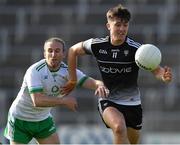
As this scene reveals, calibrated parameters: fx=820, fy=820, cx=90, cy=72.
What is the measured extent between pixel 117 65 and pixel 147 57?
18.9 inches

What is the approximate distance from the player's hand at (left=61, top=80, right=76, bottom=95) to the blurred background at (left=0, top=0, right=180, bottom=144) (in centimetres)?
801

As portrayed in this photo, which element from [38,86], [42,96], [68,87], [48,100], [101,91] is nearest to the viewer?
[101,91]

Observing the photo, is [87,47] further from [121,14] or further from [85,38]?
[85,38]

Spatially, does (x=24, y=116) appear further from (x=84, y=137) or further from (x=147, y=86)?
(x=147, y=86)

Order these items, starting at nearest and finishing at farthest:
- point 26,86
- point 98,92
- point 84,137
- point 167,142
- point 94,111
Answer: point 98,92 < point 26,86 < point 84,137 < point 167,142 < point 94,111

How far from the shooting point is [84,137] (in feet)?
48.6

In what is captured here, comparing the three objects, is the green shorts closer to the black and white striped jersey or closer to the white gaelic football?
the black and white striped jersey

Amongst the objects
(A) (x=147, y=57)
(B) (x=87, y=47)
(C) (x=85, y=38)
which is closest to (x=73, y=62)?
(B) (x=87, y=47)

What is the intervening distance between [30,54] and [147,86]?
296 centimetres

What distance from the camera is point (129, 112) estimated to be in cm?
945

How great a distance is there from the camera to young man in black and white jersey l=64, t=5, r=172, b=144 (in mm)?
9086

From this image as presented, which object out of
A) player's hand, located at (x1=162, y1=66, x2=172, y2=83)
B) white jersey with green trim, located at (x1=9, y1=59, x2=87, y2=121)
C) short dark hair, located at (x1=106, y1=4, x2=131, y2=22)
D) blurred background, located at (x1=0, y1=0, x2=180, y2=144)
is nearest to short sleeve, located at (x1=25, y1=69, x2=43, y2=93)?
white jersey with green trim, located at (x1=9, y1=59, x2=87, y2=121)

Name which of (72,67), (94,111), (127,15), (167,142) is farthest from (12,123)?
(94,111)

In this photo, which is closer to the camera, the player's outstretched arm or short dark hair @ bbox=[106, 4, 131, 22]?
the player's outstretched arm
